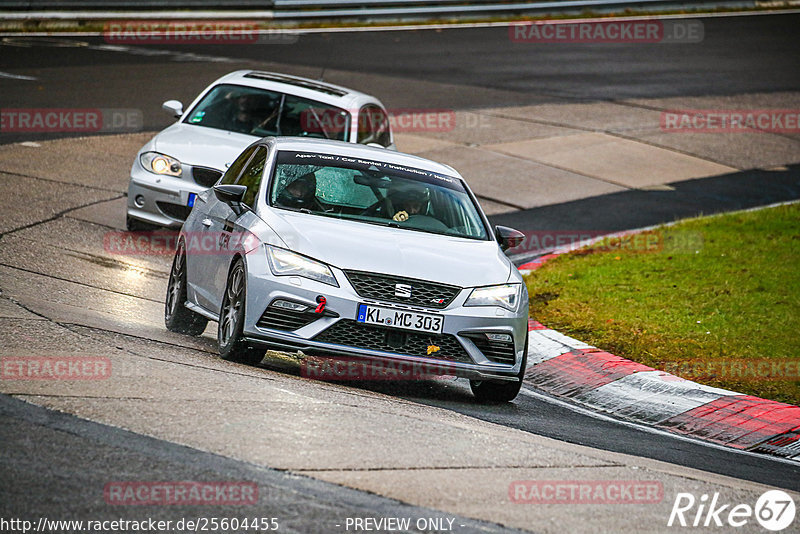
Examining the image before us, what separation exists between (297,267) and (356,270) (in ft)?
1.26

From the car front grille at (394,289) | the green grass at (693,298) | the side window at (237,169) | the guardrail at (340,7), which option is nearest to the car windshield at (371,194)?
the side window at (237,169)

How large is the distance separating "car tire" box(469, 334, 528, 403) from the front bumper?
1.52 feet

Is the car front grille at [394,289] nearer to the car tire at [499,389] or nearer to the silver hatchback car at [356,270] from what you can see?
the silver hatchback car at [356,270]

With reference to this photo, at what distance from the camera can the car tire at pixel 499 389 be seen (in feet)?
28.0

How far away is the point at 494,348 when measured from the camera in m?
8.25

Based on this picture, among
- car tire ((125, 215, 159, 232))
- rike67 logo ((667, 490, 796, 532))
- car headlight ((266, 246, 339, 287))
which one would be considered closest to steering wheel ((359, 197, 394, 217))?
car headlight ((266, 246, 339, 287))

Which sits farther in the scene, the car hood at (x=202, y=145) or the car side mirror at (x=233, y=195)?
the car hood at (x=202, y=145)

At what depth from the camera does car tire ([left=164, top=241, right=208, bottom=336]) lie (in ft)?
31.7

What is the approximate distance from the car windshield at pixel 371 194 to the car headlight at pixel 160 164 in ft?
12.6

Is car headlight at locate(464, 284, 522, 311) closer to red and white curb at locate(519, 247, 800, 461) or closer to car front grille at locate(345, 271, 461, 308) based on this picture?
car front grille at locate(345, 271, 461, 308)

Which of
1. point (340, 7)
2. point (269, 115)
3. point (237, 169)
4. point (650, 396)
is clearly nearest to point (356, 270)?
point (237, 169)

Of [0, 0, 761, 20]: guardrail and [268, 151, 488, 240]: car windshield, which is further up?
[268, 151, 488, 240]: car windshield

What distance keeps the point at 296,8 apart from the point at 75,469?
86.0ft

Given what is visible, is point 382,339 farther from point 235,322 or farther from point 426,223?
point 426,223
